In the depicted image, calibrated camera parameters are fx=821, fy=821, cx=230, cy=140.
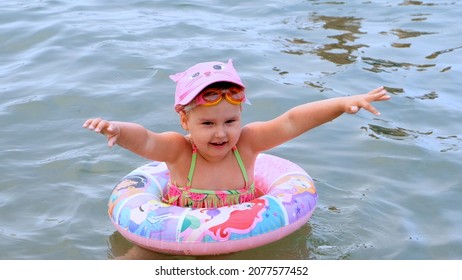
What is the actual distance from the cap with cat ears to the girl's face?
0.10 metres

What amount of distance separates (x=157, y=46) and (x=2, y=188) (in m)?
3.52

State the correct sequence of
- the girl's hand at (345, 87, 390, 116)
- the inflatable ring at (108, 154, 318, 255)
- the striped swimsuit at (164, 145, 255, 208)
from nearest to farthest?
the girl's hand at (345, 87, 390, 116), the inflatable ring at (108, 154, 318, 255), the striped swimsuit at (164, 145, 255, 208)

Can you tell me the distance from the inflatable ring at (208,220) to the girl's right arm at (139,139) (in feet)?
1.04

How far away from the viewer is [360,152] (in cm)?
650

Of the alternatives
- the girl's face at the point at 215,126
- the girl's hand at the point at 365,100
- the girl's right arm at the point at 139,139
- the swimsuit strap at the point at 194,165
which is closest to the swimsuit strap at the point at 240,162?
the swimsuit strap at the point at 194,165

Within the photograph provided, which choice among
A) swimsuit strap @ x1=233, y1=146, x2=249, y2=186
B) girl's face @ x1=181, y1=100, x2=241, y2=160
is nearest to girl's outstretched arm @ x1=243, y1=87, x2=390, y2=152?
swimsuit strap @ x1=233, y1=146, x2=249, y2=186

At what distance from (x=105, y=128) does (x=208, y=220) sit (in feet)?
2.78

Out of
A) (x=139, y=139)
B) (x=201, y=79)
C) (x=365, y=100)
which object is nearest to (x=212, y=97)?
(x=201, y=79)

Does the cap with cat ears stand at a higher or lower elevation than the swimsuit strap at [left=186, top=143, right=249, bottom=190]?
higher

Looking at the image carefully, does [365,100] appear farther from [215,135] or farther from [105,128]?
[105,128]

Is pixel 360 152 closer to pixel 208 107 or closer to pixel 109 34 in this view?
pixel 208 107

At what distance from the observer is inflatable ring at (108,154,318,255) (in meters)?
4.68

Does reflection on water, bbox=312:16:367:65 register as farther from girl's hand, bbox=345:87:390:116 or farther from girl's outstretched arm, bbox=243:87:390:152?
girl's hand, bbox=345:87:390:116
